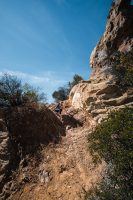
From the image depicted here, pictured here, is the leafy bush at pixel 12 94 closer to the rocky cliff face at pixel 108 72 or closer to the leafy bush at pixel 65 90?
the rocky cliff face at pixel 108 72

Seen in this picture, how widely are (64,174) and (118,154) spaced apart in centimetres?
508

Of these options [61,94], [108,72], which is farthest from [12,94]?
[61,94]

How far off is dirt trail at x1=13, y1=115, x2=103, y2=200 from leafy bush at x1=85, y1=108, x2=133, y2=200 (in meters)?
1.72

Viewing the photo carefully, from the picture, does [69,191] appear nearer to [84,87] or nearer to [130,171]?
[130,171]

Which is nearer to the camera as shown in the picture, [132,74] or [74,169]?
[132,74]

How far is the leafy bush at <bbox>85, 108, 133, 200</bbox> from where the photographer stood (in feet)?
27.2

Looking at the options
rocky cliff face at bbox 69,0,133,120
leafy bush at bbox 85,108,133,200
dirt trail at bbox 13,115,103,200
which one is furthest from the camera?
rocky cliff face at bbox 69,0,133,120

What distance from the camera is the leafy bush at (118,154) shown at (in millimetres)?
8281

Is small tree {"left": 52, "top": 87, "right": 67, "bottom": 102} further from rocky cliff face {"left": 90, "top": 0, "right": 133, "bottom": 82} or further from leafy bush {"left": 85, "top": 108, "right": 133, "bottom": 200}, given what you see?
leafy bush {"left": 85, "top": 108, "right": 133, "bottom": 200}

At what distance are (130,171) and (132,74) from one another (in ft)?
17.4

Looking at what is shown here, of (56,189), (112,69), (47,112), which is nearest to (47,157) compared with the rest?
(56,189)

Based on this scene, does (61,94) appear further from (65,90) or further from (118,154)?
(118,154)

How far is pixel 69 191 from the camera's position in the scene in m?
11.0

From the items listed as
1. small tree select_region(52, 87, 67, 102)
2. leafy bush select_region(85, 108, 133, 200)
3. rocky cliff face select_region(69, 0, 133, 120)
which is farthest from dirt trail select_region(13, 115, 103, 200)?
small tree select_region(52, 87, 67, 102)
